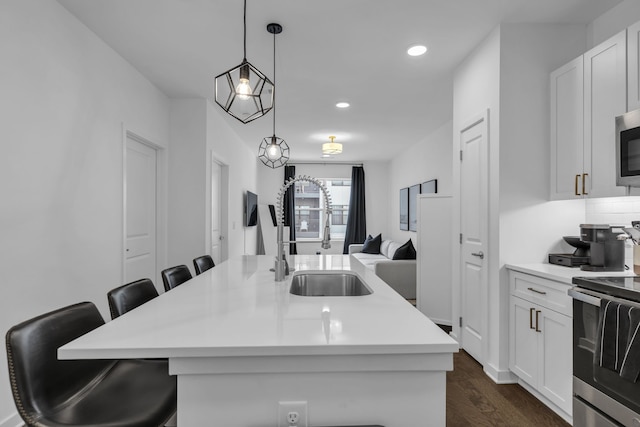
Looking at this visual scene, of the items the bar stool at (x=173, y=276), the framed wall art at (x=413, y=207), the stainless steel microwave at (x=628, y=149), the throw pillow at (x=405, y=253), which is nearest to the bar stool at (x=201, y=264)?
the bar stool at (x=173, y=276)

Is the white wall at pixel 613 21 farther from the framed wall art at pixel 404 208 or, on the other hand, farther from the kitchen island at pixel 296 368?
the framed wall art at pixel 404 208

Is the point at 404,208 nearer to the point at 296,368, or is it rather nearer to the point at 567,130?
the point at 567,130

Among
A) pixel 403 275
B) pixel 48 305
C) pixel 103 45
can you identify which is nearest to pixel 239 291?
pixel 48 305

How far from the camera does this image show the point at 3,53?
1.90 meters

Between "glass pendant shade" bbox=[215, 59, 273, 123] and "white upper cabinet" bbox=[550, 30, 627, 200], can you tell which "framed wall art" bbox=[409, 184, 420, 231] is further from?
"glass pendant shade" bbox=[215, 59, 273, 123]

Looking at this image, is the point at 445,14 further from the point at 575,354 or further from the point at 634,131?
the point at 575,354

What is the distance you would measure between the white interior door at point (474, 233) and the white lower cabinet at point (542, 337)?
0.31 meters

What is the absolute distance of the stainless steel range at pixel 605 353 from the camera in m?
1.53

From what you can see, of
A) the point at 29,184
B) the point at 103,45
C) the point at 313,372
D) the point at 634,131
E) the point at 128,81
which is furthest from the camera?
the point at 128,81

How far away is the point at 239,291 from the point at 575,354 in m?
1.78

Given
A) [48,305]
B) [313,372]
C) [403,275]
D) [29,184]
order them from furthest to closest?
[403,275], [48,305], [29,184], [313,372]

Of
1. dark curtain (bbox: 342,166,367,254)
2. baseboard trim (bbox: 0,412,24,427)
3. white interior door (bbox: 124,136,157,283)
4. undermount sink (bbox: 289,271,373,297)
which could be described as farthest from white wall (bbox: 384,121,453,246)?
baseboard trim (bbox: 0,412,24,427)

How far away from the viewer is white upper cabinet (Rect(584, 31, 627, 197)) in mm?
2012

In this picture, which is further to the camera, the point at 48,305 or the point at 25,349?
the point at 48,305
